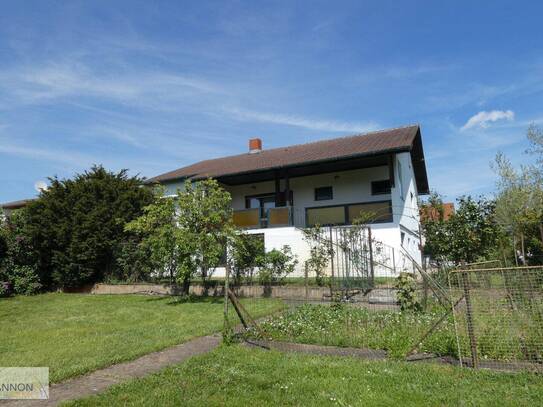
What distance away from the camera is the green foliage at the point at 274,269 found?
13.3 meters

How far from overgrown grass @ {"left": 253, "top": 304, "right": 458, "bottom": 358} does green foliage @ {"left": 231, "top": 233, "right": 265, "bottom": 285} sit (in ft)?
15.9

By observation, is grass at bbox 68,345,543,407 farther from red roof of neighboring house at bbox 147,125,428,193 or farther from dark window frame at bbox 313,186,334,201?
dark window frame at bbox 313,186,334,201

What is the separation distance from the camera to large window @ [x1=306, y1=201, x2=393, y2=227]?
17.4m

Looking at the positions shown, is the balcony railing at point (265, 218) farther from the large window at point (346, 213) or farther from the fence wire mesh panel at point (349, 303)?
the fence wire mesh panel at point (349, 303)

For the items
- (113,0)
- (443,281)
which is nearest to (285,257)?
(443,281)

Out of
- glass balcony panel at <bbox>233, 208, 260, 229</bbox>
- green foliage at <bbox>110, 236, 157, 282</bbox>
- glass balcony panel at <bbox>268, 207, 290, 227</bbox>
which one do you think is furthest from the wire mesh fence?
glass balcony panel at <bbox>233, 208, 260, 229</bbox>

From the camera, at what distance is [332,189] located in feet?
68.1

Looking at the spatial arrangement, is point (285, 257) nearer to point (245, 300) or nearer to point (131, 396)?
point (245, 300)

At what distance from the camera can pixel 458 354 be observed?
211 inches

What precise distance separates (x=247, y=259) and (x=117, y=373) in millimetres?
8398

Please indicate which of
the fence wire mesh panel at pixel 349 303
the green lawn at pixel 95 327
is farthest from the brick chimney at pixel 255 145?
the green lawn at pixel 95 327

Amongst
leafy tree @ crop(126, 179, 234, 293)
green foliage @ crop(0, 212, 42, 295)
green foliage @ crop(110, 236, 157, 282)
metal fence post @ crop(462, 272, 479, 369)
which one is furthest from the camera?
green foliage @ crop(0, 212, 42, 295)

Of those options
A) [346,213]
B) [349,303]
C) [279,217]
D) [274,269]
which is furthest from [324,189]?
[349,303]

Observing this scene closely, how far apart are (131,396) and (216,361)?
1.50 metres
